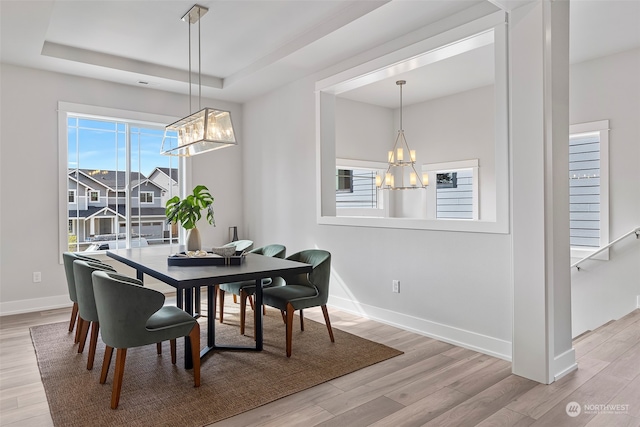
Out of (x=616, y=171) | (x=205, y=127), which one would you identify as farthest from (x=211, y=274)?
(x=616, y=171)

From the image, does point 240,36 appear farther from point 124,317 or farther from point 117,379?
point 117,379

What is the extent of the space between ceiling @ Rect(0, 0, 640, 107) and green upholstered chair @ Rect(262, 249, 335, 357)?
210cm

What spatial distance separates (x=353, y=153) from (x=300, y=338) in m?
3.56

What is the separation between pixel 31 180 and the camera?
469 cm

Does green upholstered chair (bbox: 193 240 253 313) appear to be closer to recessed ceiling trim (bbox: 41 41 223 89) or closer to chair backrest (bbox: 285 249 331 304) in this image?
chair backrest (bbox: 285 249 331 304)

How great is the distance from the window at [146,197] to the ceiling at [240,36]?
4.69 ft

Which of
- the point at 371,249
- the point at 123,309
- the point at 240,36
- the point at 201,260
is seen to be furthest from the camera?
the point at 371,249

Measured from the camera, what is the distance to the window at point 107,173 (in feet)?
16.6

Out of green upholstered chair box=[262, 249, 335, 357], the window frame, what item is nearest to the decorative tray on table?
green upholstered chair box=[262, 249, 335, 357]

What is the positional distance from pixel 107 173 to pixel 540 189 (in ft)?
16.2

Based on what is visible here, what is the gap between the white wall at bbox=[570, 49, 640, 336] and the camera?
420 centimetres

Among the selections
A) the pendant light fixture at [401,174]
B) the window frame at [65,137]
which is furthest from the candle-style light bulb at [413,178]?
the window frame at [65,137]

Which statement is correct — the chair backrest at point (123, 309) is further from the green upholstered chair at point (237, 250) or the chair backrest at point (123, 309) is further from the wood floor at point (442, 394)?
the green upholstered chair at point (237, 250)

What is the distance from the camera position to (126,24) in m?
3.89
